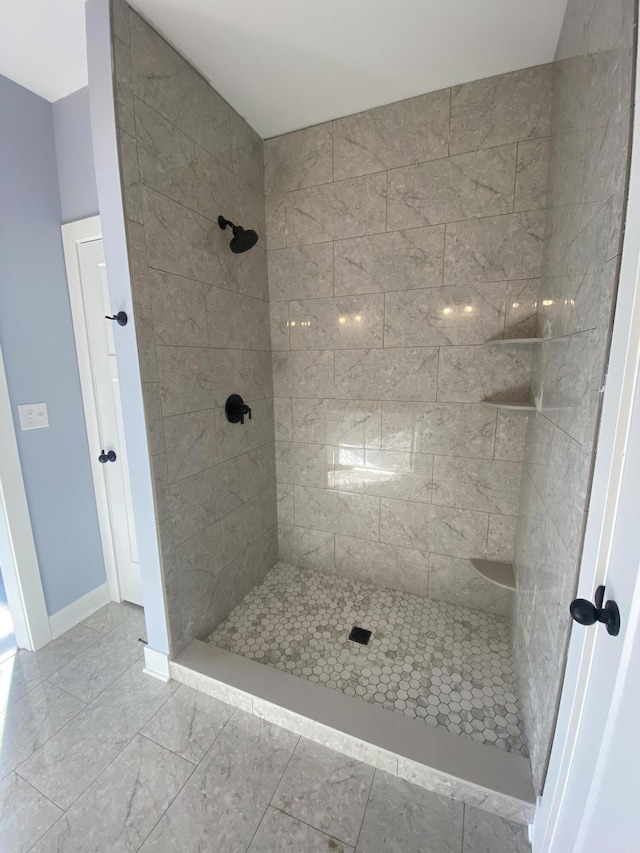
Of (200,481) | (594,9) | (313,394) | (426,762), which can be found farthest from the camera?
(313,394)

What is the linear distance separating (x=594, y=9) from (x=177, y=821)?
8.81 ft

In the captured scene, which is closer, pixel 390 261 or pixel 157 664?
pixel 157 664

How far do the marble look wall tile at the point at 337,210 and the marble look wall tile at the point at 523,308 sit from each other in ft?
2.53

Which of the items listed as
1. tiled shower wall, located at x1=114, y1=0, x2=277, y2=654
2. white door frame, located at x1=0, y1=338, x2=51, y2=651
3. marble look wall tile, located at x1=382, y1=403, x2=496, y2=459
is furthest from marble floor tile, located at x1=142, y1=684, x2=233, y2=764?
marble look wall tile, located at x1=382, y1=403, x2=496, y2=459

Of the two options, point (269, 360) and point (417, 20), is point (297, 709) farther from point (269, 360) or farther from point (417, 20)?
point (417, 20)

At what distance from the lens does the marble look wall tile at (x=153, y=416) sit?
1.31m

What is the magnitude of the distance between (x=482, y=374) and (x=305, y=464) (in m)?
1.20

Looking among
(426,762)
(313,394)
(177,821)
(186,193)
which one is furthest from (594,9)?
(177,821)

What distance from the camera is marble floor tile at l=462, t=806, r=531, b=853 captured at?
3.25ft

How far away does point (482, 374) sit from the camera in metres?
1.69

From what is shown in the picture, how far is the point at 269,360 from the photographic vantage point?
2.13m

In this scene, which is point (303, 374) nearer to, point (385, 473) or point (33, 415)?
point (385, 473)

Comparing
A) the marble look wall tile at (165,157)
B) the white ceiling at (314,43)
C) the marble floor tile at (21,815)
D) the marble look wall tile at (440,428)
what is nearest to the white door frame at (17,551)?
the marble floor tile at (21,815)

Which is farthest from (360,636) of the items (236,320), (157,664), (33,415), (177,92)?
(177,92)
